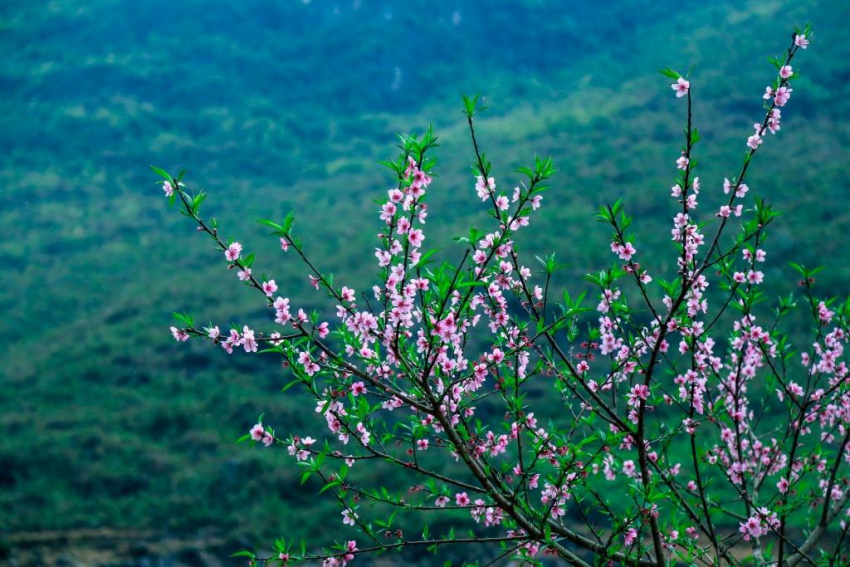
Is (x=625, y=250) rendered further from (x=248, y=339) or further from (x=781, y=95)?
(x=248, y=339)

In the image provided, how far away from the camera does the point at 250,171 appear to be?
40.2 metres

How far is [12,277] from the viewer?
30656 mm

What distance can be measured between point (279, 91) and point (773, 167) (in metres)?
32.2

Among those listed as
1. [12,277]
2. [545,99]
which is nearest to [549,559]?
[12,277]

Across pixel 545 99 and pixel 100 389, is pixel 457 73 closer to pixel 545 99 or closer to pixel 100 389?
pixel 545 99

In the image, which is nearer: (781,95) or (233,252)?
(233,252)

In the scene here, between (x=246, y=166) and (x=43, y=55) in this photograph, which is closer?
(x=246, y=166)

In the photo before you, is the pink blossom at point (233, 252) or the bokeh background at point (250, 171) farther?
the bokeh background at point (250, 171)

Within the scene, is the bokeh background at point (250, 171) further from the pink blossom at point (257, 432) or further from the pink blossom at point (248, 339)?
the pink blossom at point (248, 339)

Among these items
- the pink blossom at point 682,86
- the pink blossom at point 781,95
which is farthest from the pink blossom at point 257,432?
the pink blossom at point 781,95

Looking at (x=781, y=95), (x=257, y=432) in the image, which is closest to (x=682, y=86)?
(x=781, y=95)

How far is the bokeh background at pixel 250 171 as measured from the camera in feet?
60.6

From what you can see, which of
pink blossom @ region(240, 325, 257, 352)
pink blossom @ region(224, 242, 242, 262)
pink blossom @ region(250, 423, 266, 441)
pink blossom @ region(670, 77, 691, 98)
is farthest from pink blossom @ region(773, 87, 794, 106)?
pink blossom @ region(250, 423, 266, 441)

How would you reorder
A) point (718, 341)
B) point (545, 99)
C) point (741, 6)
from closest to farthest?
1. point (718, 341)
2. point (545, 99)
3. point (741, 6)
